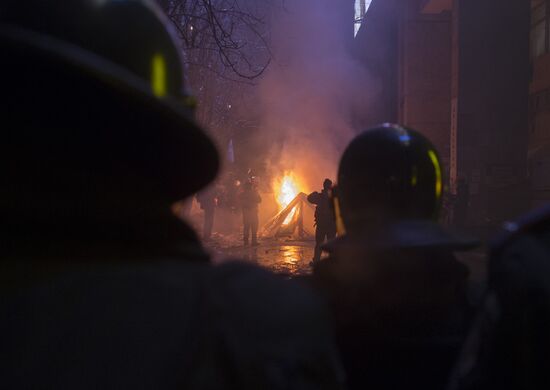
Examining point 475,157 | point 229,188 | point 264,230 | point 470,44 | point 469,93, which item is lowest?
point 264,230

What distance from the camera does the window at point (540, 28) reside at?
18.3m

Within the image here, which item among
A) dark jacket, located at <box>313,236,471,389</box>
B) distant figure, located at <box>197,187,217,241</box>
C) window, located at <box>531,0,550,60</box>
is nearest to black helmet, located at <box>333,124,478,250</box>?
dark jacket, located at <box>313,236,471,389</box>

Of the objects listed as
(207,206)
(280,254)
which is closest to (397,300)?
(280,254)

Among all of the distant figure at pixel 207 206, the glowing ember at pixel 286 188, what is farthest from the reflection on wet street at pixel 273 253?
the glowing ember at pixel 286 188

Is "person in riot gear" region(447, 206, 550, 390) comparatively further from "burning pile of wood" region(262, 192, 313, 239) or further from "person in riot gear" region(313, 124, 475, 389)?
"burning pile of wood" region(262, 192, 313, 239)

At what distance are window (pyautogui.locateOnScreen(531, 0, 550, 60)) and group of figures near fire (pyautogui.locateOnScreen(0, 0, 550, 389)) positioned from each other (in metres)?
20.3

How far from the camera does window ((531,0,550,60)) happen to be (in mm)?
18328

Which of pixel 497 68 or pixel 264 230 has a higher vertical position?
pixel 497 68

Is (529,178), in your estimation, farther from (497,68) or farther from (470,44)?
(470,44)

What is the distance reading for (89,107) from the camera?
77 cm

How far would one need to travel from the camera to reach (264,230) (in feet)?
56.0

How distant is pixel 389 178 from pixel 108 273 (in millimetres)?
1703

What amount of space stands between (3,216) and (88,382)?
0.25 meters

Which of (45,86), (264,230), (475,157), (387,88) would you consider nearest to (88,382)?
(45,86)
